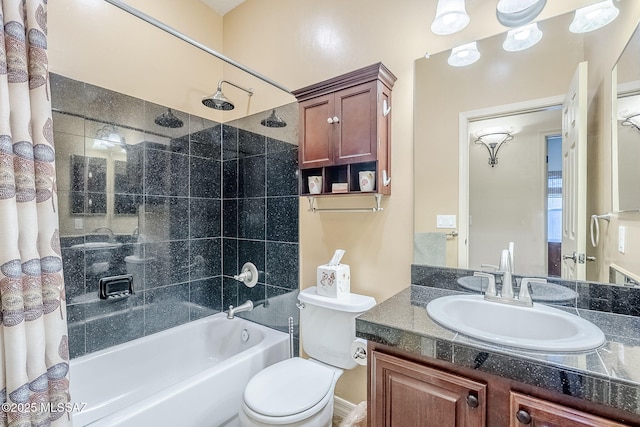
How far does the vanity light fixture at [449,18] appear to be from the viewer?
1.29 metres

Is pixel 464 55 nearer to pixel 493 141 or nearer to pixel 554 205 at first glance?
pixel 493 141

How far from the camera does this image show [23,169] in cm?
97

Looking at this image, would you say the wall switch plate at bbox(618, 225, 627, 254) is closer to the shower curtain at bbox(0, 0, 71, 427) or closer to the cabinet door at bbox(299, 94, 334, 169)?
the cabinet door at bbox(299, 94, 334, 169)

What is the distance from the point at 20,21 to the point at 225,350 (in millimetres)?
2091

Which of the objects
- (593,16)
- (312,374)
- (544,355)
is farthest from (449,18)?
(312,374)

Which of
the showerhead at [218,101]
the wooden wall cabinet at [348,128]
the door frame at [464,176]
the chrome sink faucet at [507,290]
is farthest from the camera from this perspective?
the showerhead at [218,101]

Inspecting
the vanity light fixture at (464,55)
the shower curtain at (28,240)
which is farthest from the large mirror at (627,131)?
the shower curtain at (28,240)

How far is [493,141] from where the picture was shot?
1359 mm

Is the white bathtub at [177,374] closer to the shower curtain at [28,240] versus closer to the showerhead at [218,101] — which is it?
the shower curtain at [28,240]

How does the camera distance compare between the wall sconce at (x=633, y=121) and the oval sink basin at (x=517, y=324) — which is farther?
the wall sconce at (x=633, y=121)

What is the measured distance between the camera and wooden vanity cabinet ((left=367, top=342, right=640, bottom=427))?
0.70 meters

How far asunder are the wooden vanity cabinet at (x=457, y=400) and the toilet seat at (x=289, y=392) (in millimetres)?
377

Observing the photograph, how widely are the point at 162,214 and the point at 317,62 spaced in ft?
4.77

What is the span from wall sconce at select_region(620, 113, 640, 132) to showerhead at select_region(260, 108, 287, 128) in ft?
5.49
